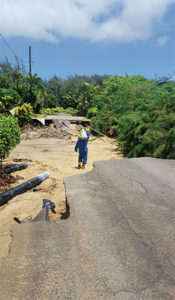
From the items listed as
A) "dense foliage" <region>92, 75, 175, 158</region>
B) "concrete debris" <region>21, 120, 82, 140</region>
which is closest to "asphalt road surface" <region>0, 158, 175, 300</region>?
"dense foliage" <region>92, 75, 175, 158</region>

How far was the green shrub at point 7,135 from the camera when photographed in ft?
25.5

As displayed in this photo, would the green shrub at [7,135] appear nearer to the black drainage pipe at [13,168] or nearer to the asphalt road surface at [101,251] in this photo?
the black drainage pipe at [13,168]

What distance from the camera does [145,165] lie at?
6035 mm

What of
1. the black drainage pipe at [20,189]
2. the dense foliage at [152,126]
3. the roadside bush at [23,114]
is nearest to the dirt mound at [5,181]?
the black drainage pipe at [20,189]

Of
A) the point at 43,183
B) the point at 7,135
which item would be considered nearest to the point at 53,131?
the point at 7,135

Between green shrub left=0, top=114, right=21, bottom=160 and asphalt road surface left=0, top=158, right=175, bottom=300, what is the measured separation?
433cm

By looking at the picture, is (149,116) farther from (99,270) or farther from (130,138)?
(99,270)

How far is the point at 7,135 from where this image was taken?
312 inches

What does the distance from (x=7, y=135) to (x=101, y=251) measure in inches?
246

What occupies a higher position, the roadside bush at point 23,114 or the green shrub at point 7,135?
the roadside bush at point 23,114

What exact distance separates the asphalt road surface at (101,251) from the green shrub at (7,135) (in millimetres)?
4327

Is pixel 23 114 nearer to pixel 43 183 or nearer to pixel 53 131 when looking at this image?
pixel 53 131

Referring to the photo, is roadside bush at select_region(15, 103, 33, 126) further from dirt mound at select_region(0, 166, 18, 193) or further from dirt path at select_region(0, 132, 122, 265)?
dirt mound at select_region(0, 166, 18, 193)

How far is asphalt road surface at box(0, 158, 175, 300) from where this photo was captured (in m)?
2.19
